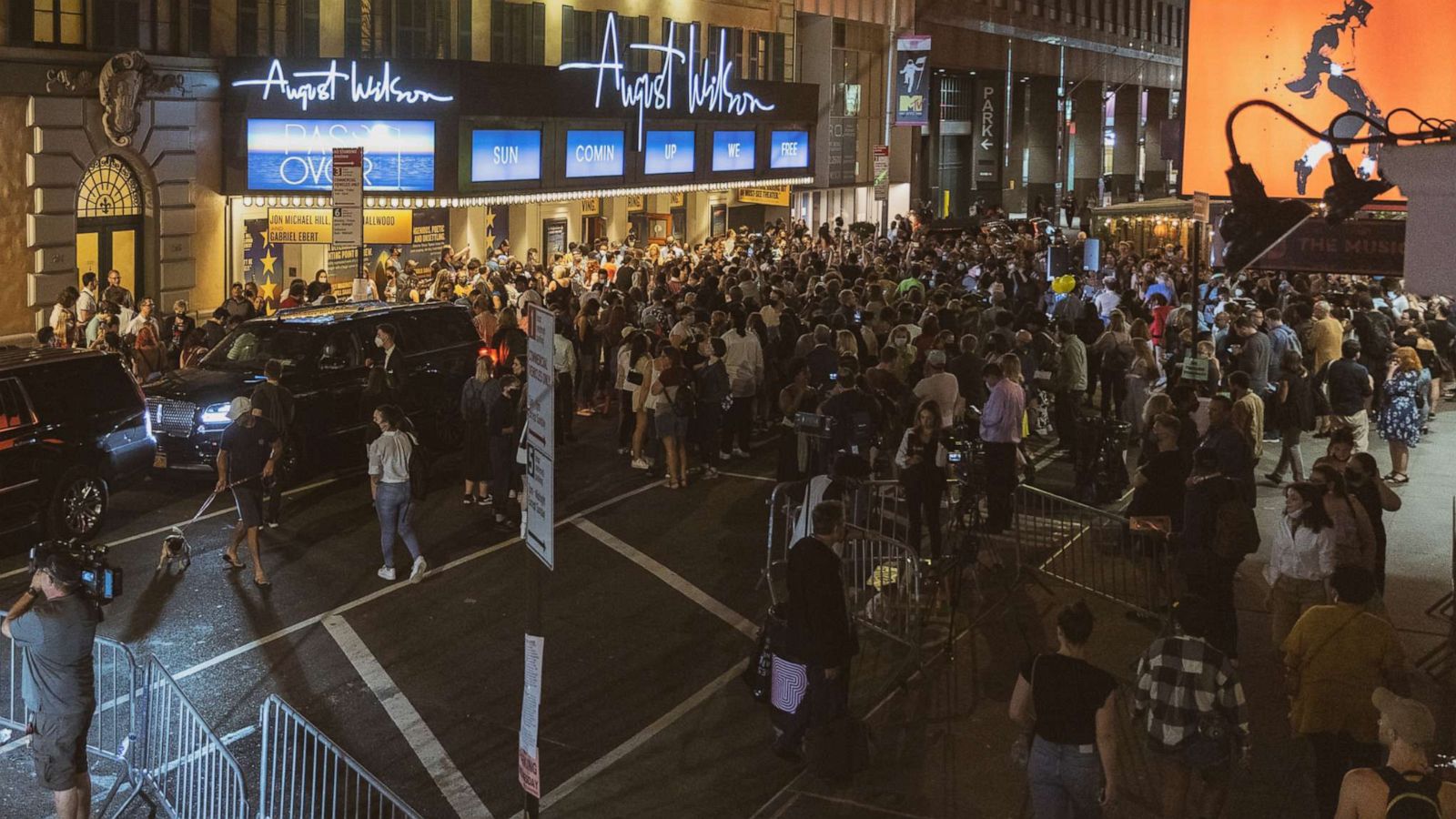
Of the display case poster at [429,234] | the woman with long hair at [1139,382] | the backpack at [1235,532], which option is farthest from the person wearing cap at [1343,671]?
the display case poster at [429,234]

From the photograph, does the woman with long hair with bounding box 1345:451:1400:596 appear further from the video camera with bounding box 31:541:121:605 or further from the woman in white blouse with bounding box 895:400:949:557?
the video camera with bounding box 31:541:121:605

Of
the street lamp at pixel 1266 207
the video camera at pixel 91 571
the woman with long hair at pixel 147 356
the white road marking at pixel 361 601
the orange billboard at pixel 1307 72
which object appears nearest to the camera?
the video camera at pixel 91 571

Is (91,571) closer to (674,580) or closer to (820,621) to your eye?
(820,621)

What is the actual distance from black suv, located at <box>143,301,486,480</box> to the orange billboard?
9.15 meters

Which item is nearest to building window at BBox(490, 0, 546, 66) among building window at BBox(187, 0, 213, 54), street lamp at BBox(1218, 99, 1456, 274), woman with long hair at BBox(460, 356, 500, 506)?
building window at BBox(187, 0, 213, 54)

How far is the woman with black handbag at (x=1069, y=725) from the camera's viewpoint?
24.5 ft

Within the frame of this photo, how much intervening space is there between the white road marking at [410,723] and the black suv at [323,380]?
15.9ft

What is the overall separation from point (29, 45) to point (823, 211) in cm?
3247

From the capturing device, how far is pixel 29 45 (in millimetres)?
24547

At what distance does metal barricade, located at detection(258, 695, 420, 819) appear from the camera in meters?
8.49

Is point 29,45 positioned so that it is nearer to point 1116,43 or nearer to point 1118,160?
point 1116,43

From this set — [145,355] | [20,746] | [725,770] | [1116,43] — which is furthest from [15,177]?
[1116,43]

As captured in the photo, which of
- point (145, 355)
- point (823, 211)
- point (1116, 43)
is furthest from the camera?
point (1116, 43)

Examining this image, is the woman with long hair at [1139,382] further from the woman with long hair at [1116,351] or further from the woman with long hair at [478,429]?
the woman with long hair at [478,429]
